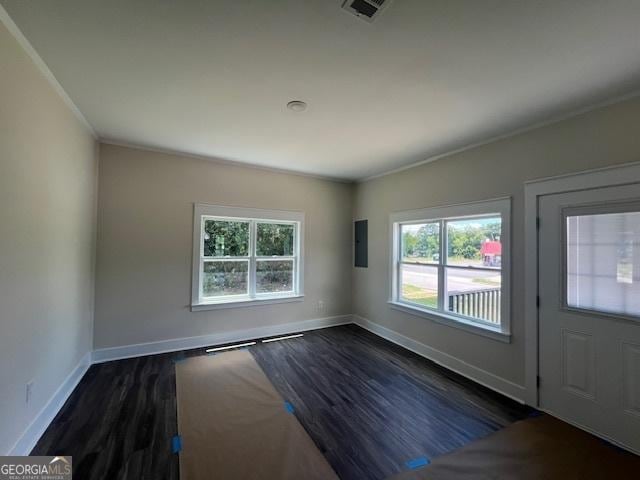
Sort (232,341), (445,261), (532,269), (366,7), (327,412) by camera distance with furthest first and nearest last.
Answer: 1. (232,341)
2. (445,261)
3. (532,269)
4. (327,412)
5. (366,7)

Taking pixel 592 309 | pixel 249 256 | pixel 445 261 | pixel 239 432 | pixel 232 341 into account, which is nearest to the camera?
pixel 239 432

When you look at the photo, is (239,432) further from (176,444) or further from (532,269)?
(532,269)

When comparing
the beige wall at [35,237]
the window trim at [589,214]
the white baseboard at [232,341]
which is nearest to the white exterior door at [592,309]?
the window trim at [589,214]

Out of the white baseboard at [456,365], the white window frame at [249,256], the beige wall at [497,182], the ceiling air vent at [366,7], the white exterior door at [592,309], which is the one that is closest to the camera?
the ceiling air vent at [366,7]

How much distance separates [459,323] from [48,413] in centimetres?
405

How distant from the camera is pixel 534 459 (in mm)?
1917

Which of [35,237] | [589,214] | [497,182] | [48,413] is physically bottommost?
[48,413]

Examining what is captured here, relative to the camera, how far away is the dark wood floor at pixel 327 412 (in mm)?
1905

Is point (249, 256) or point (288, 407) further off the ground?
point (249, 256)

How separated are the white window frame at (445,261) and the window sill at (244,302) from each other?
1637 mm

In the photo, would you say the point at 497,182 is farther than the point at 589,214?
Yes

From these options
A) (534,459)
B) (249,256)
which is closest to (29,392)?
(249,256)

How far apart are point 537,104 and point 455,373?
290 centimetres

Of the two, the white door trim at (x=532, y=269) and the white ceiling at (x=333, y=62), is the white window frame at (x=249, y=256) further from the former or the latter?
the white door trim at (x=532, y=269)
